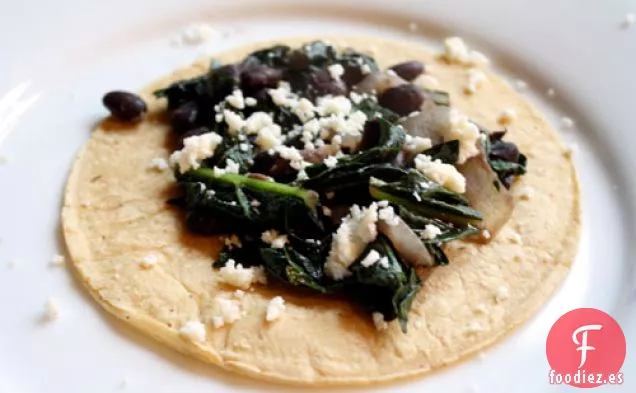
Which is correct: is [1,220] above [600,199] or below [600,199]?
below

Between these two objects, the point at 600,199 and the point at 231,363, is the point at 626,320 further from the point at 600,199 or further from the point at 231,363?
the point at 231,363

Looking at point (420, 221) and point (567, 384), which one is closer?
point (567, 384)

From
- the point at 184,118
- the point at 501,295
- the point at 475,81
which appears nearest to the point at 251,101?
the point at 184,118

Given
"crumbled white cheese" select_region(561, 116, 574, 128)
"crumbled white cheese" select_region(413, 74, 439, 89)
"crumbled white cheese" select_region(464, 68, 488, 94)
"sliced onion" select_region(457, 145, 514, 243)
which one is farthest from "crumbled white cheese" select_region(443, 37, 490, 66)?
"sliced onion" select_region(457, 145, 514, 243)

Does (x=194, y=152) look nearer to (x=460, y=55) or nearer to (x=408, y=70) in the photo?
(x=408, y=70)

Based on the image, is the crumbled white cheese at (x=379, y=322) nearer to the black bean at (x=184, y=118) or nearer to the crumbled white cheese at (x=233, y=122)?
the crumbled white cheese at (x=233, y=122)

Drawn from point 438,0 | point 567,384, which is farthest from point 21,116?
point 567,384

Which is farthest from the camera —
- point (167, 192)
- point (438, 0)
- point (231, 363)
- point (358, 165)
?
point (438, 0)
